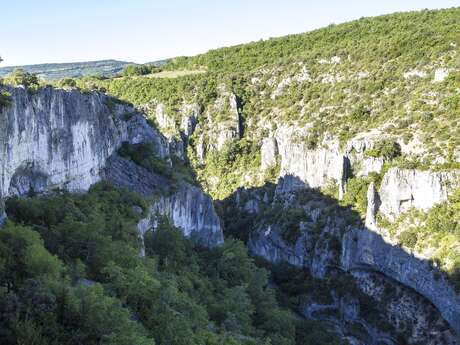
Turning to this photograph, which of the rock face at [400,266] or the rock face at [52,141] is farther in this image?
the rock face at [400,266]

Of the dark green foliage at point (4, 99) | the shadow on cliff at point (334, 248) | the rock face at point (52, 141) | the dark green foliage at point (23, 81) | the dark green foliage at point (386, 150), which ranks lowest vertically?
the shadow on cliff at point (334, 248)

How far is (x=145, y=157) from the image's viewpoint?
44906mm

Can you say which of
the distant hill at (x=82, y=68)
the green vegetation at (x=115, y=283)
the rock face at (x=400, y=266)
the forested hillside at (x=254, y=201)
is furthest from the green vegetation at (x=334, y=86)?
the green vegetation at (x=115, y=283)

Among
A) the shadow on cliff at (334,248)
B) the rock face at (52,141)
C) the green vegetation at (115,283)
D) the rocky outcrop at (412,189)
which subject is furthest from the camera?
the rocky outcrop at (412,189)

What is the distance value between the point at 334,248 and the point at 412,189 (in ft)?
33.6

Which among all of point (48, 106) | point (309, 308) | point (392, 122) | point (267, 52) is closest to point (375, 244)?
point (309, 308)

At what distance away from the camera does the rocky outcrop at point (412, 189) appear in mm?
49156

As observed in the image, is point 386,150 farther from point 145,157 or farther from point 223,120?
point 223,120

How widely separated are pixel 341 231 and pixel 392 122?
45.2ft

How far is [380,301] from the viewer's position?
50.8 m

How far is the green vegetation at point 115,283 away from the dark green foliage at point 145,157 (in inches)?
243

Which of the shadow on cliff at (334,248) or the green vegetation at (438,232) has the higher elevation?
the green vegetation at (438,232)

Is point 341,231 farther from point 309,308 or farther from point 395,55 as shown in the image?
point 395,55

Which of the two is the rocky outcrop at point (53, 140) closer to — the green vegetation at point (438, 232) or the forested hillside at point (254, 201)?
the forested hillside at point (254, 201)
